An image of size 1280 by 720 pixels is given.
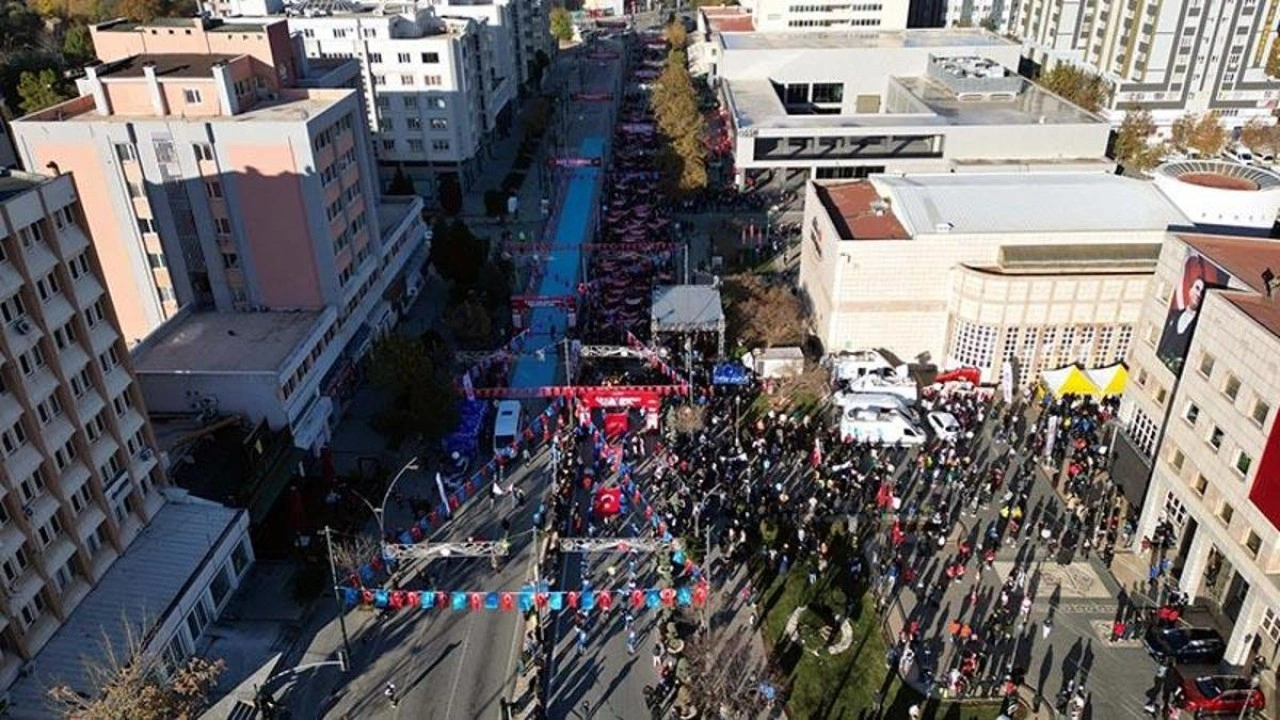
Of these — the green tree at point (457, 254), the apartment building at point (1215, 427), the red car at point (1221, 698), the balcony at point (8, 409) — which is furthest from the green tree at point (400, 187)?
the red car at point (1221, 698)

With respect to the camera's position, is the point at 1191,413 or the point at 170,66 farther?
the point at 170,66

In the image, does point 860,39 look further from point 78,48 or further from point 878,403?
point 78,48

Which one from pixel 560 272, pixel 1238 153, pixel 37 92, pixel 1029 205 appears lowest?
pixel 1238 153

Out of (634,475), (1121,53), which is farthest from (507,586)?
(1121,53)

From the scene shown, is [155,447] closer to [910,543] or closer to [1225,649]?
[910,543]

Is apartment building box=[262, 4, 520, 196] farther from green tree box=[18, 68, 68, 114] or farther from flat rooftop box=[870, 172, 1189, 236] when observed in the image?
flat rooftop box=[870, 172, 1189, 236]

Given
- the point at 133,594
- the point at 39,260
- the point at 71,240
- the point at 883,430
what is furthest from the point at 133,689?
the point at 883,430

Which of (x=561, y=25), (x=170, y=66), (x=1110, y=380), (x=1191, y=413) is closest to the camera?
(x=1191, y=413)
